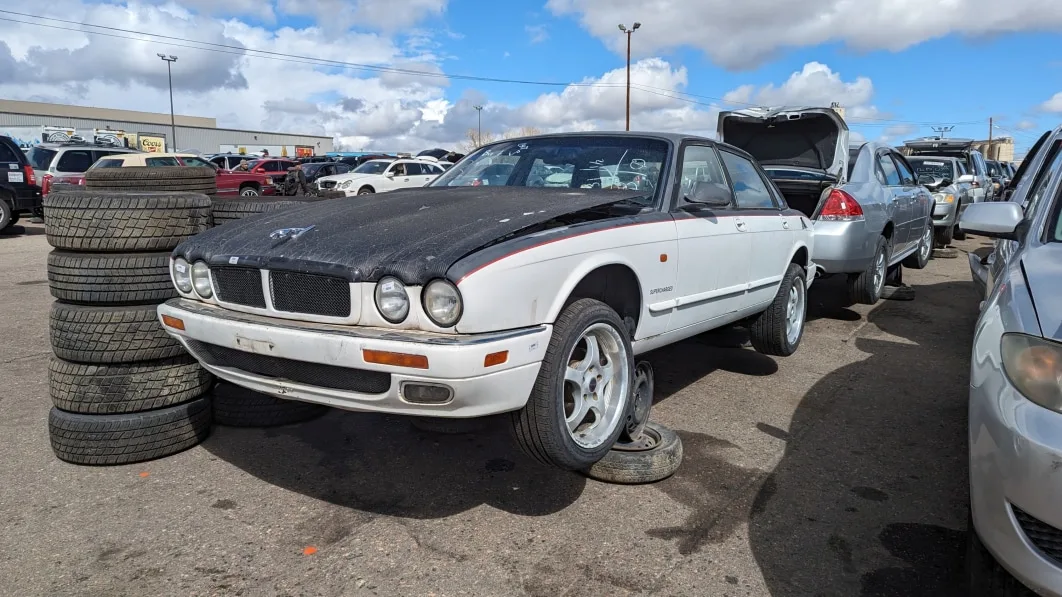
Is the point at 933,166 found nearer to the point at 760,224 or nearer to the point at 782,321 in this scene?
the point at 782,321

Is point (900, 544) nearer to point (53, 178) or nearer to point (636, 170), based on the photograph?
point (636, 170)

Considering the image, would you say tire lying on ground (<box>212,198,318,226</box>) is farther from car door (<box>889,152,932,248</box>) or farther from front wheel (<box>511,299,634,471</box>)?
car door (<box>889,152,932,248</box>)

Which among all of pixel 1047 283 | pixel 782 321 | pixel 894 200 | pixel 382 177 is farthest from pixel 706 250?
pixel 382 177

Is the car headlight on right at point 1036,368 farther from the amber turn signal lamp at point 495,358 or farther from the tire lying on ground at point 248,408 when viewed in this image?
the tire lying on ground at point 248,408

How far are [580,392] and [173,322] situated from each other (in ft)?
5.90

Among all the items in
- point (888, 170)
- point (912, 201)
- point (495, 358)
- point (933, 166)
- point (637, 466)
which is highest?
point (933, 166)

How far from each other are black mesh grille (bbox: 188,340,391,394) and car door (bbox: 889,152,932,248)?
7081mm

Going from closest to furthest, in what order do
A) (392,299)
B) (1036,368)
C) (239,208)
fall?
(1036,368) < (392,299) < (239,208)

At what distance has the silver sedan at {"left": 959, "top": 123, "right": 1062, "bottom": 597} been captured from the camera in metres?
1.86

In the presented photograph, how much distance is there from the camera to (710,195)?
3768 mm

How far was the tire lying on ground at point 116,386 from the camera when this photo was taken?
347 centimetres

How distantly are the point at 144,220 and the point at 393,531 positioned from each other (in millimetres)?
1986

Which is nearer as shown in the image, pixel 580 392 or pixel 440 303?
pixel 440 303

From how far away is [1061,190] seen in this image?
3160mm
